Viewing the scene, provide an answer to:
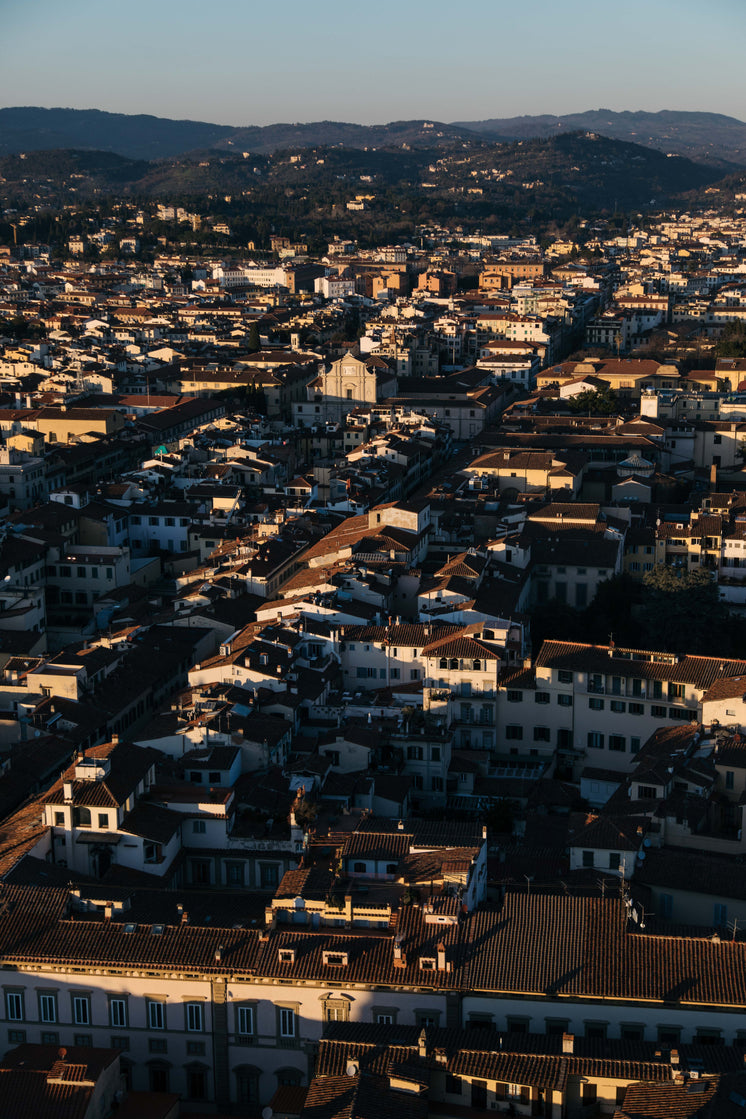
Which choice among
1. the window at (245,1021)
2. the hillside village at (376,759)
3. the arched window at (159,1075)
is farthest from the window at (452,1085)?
the arched window at (159,1075)

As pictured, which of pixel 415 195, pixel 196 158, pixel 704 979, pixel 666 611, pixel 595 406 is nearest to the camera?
pixel 704 979

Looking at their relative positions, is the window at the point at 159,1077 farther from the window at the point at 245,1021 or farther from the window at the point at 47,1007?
the window at the point at 47,1007

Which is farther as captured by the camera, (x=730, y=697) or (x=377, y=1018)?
(x=730, y=697)

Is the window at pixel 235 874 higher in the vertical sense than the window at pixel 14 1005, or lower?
lower

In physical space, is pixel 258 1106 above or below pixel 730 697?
below

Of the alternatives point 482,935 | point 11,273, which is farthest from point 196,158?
point 482,935

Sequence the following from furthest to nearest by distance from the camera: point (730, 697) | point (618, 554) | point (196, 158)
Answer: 1. point (196, 158)
2. point (618, 554)
3. point (730, 697)

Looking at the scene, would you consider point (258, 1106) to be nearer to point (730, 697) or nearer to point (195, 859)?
point (195, 859)
